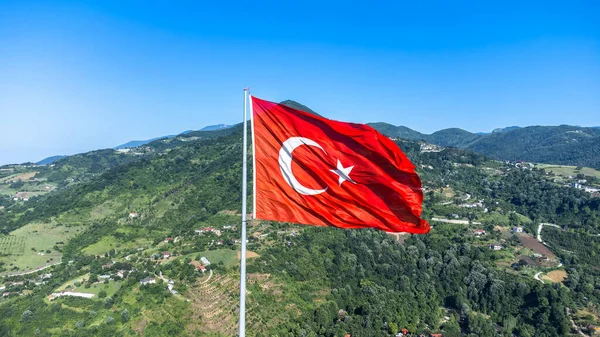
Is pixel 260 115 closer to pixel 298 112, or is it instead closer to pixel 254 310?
pixel 298 112

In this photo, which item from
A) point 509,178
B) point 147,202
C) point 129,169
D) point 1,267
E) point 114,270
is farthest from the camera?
point 509,178

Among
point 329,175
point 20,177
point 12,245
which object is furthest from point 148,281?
point 20,177

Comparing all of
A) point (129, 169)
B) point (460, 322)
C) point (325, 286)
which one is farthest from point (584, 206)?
point (129, 169)

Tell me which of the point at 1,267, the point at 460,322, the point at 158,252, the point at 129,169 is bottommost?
the point at 460,322

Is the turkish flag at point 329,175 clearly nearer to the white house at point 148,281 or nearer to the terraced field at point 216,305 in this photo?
the terraced field at point 216,305

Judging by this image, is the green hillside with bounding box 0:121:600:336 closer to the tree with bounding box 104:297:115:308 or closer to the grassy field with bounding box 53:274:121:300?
the tree with bounding box 104:297:115:308

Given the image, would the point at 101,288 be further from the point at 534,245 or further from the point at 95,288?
the point at 534,245

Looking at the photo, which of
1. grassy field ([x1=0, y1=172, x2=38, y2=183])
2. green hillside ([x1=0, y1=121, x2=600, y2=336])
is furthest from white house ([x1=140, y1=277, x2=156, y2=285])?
grassy field ([x1=0, y1=172, x2=38, y2=183])

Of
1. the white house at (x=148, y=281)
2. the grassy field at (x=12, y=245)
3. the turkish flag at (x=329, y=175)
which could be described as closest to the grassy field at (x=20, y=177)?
the grassy field at (x=12, y=245)
